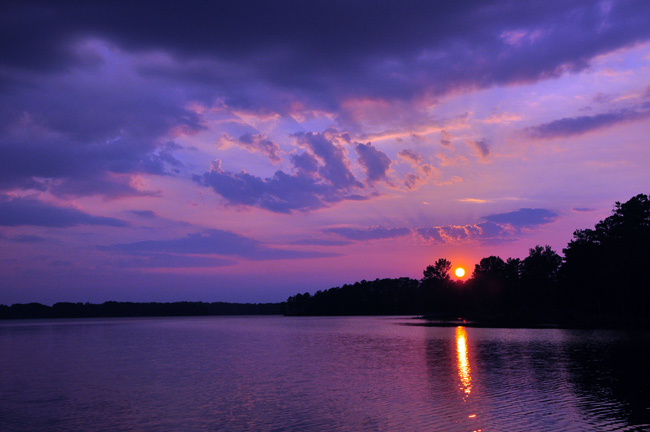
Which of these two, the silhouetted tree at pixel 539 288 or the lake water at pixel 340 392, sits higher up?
the silhouetted tree at pixel 539 288

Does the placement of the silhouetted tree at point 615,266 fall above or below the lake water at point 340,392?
above

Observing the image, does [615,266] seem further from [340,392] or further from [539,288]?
[340,392]

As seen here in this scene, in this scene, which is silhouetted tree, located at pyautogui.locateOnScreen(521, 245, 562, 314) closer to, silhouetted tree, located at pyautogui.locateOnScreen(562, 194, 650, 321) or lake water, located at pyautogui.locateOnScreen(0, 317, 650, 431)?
silhouetted tree, located at pyautogui.locateOnScreen(562, 194, 650, 321)

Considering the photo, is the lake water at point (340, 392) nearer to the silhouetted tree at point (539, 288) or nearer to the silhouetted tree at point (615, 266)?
the silhouetted tree at point (615, 266)

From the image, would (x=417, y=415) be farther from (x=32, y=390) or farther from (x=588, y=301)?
(x=588, y=301)

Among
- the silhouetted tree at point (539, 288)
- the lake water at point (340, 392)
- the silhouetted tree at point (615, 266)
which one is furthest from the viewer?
the silhouetted tree at point (539, 288)

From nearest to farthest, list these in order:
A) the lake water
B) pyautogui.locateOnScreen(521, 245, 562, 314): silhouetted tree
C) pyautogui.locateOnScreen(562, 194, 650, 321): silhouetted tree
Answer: the lake water < pyautogui.locateOnScreen(562, 194, 650, 321): silhouetted tree < pyautogui.locateOnScreen(521, 245, 562, 314): silhouetted tree

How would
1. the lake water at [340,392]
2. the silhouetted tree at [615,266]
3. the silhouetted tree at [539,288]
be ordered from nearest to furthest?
the lake water at [340,392]
the silhouetted tree at [615,266]
the silhouetted tree at [539,288]

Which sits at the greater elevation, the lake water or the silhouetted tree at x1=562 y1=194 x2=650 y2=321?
the silhouetted tree at x1=562 y1=194 x2=650 y2=321

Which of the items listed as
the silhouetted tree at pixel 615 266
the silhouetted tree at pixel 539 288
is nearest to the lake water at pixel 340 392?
the silhouetted tree at pixel 615 266

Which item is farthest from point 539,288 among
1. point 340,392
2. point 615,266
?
point 340,392

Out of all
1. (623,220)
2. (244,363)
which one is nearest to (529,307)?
(623,220)

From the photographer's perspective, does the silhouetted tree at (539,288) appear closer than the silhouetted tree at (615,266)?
No

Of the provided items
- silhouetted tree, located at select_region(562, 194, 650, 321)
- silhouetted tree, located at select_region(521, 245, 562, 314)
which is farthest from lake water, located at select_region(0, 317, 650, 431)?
silhouetted tree, located at select_region(521, 245, 562, 314)
